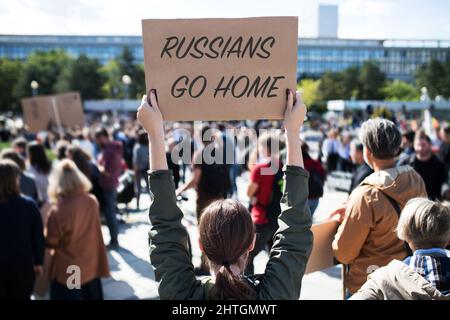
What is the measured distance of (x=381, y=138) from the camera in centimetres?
274

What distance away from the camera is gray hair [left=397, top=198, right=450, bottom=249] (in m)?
1.98

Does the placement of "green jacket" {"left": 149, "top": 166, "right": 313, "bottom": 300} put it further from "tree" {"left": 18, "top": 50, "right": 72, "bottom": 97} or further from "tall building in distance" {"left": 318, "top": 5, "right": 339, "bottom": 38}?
"tree" {"left": 18, "top": 50, "right": 72, "bottom": 97}

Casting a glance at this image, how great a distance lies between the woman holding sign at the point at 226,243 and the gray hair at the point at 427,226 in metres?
0.55

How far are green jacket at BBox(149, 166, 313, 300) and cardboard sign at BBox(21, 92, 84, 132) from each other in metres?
10.7

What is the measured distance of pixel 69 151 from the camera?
6.36 meters

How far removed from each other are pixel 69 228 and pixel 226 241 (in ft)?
9.37

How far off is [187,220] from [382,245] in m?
6.60

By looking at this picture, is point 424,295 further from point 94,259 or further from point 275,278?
point 94,259

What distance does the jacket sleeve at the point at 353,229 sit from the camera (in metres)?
2.63

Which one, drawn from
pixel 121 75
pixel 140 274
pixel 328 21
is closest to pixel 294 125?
pixel 328 21

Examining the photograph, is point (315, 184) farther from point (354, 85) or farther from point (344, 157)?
point (354, 85)

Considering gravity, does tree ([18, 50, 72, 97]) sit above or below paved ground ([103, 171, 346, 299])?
above

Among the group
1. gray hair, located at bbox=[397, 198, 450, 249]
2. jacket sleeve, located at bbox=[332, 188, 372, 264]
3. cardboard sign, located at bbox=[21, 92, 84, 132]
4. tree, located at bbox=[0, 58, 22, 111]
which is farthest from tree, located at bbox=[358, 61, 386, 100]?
gray hair, located at bbox=[397, 198, 450, 249]
